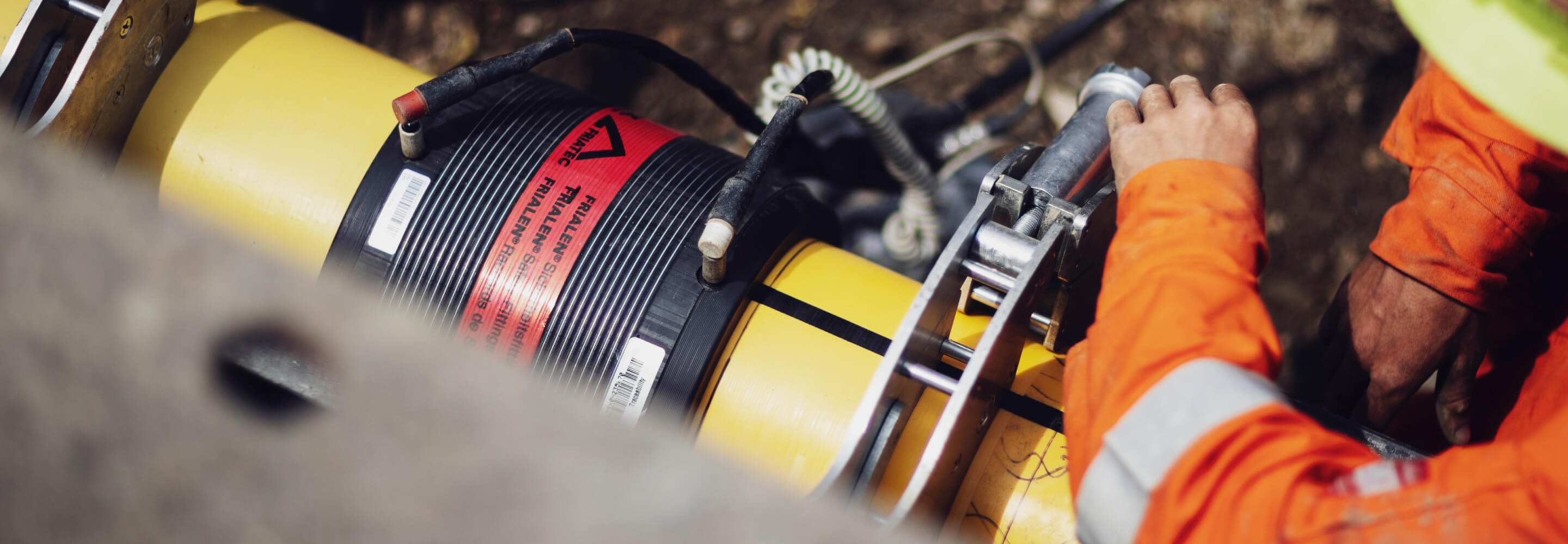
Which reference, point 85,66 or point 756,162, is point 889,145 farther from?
point 85,66

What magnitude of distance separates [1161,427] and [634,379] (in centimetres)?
65

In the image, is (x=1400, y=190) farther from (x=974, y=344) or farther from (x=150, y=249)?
(x=150, y=249)

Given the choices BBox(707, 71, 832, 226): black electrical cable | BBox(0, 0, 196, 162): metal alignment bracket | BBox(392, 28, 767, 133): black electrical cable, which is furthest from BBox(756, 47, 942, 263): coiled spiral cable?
BBox(0, 0, 196, 162): metal alignment bracket

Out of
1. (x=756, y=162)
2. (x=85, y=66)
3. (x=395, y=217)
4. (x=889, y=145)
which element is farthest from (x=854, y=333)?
(x=85, y=66)

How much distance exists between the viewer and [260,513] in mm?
525

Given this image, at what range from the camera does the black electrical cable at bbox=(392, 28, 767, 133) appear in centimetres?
113

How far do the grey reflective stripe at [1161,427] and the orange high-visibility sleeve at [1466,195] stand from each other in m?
0.67

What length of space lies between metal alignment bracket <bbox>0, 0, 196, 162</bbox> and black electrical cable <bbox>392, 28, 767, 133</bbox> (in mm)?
392

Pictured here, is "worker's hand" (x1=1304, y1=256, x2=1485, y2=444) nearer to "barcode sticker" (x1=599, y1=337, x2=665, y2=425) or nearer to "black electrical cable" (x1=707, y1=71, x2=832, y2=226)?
"black electrical cable" (x1=707, y1=71, x2=832, y2=226)

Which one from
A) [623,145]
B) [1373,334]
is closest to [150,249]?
Result: [623,145]

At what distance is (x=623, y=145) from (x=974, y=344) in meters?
0.57

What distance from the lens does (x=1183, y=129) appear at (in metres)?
0.95

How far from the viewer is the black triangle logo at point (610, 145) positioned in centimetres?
122

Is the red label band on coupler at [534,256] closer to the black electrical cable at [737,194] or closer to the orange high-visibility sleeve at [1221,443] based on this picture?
the black electrical cable at [737,194]
